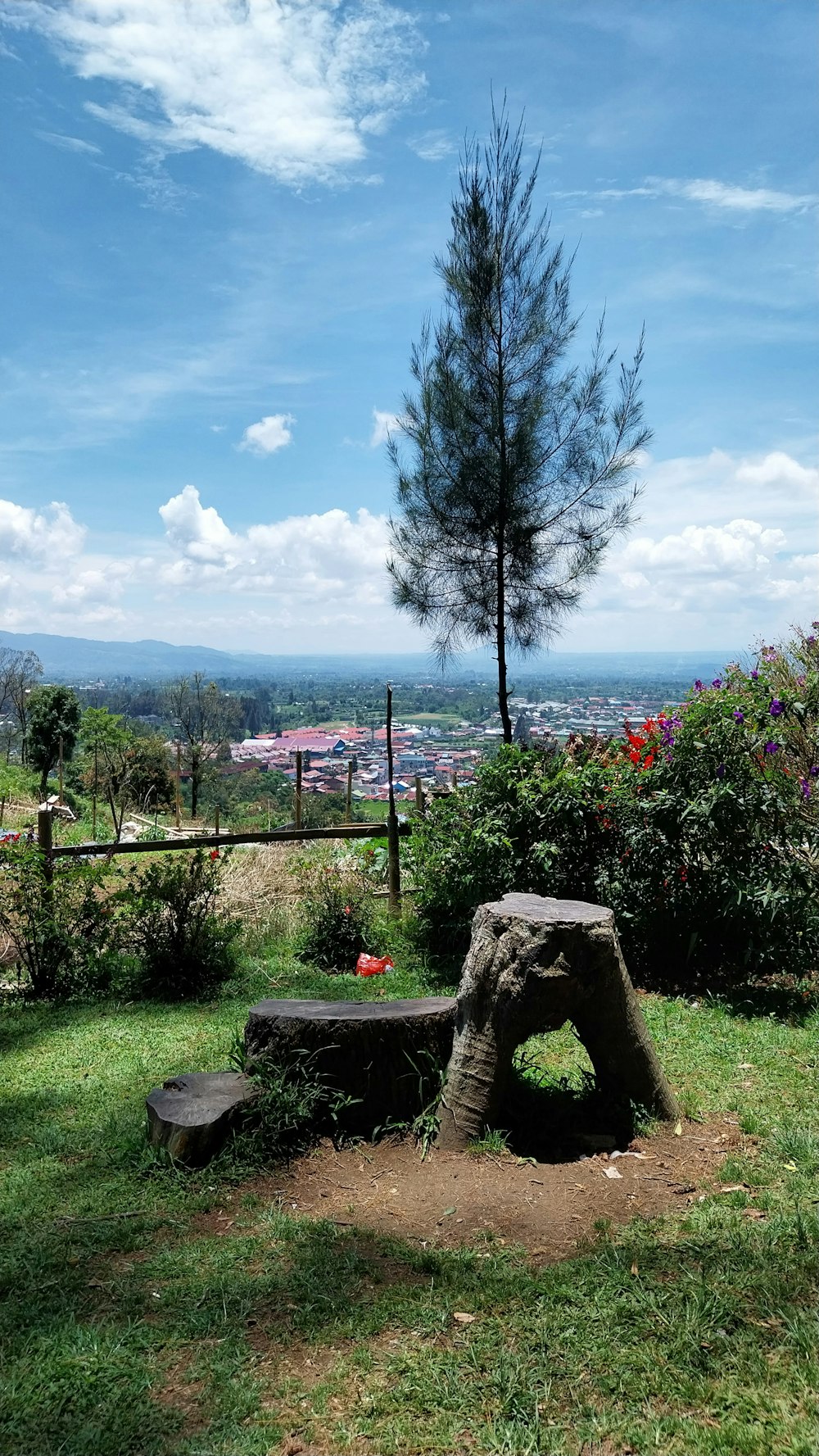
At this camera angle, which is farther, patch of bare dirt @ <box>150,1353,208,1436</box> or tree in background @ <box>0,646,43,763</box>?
tree in background @ <box>0,646,43,763</box>

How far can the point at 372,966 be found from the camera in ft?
19.8

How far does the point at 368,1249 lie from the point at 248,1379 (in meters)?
0.62

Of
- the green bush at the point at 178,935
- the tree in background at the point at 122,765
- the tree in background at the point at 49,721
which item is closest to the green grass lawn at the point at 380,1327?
the green bush at the point at 178,935

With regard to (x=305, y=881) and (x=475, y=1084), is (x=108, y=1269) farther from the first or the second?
(x=305, y=881)

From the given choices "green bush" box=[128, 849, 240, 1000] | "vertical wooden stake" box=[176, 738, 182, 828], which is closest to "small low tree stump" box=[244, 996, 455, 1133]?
"green bush" box=[128, 849, 240, 1000]

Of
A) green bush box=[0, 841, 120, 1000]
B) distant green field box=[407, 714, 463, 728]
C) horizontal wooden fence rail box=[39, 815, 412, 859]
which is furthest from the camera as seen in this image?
distant green field box=[407, 714, 463, 728]

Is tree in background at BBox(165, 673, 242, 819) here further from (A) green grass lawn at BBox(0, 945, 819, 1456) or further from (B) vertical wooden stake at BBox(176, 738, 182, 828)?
(A) green grass lawn at BBox(0, 945, 819, 1456)

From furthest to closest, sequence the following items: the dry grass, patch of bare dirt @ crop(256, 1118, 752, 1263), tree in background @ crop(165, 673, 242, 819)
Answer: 1. tree in background @ crop(165, 673, 242, 819)
2. the dry grass
3. patch of bare dirt @ crop(256, 1118, 752, 1263)

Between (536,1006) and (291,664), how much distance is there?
317 ft

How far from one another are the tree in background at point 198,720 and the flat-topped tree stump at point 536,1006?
14.5m

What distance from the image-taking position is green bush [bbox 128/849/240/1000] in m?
5.93

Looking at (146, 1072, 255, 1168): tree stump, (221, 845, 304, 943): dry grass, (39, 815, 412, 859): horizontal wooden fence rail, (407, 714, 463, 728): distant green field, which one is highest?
(407, 714, 463, 728): distant green field

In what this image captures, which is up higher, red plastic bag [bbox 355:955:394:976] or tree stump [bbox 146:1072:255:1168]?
tree stump [bbox 146:1072:255:1168]

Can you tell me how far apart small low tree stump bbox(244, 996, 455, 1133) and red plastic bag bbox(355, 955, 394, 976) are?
2362 millimetres
